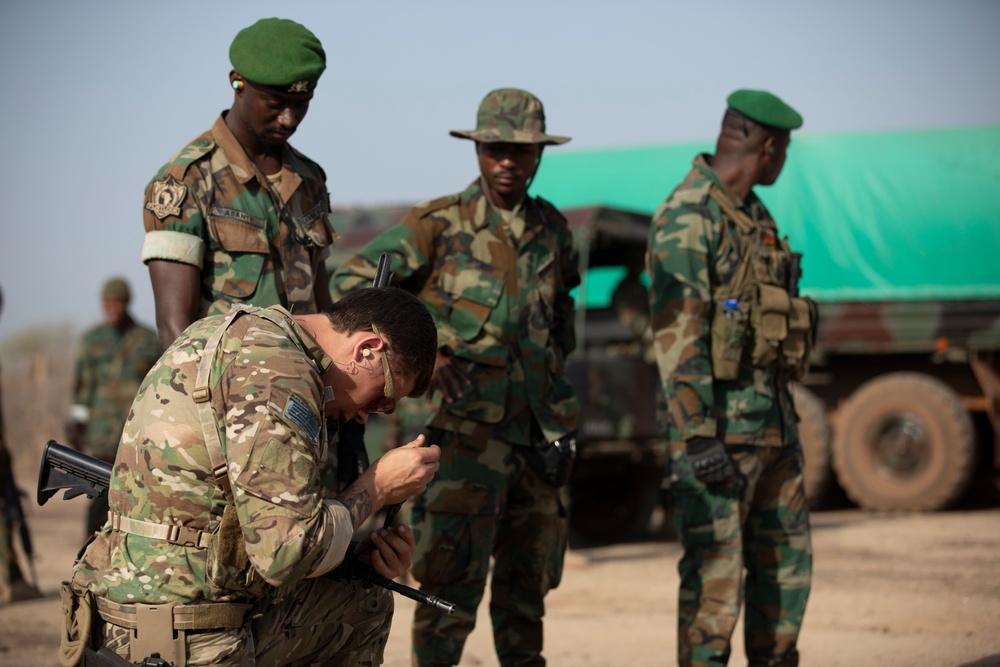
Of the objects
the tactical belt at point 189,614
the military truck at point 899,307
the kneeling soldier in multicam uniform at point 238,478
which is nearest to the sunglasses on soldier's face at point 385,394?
the kneeling soldier in multicam uniform at point 238,478

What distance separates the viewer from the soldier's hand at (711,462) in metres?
4.11

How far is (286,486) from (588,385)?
22.3 ft

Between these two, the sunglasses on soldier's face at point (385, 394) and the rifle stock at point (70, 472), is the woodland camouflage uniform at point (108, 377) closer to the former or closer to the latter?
the rifle stock at point (70, 472)

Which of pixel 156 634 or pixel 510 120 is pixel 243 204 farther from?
pixel 156 634

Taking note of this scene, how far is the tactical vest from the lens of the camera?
169 inches

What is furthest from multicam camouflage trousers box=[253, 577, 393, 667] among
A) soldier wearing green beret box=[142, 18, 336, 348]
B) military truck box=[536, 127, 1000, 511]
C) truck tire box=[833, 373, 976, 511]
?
truck tire box=[833, 373, 976, 511]

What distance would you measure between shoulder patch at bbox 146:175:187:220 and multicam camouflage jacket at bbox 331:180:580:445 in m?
0.88

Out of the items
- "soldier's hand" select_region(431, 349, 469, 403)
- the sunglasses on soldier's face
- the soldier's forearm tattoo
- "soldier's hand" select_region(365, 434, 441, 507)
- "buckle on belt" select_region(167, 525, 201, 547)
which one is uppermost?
the sunglasses on soldier's face

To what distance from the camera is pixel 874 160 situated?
12.2 metres

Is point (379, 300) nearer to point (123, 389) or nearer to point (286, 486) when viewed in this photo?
point (286, 486)

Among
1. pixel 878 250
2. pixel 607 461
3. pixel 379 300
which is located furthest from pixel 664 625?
pixel 878 250

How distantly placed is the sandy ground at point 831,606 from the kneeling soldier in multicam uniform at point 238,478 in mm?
2878

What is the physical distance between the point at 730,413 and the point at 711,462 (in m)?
0.26

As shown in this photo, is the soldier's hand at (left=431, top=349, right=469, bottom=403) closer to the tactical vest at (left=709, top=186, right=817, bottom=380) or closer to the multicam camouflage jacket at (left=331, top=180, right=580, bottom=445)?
the multicam camouflage jacket at (left=331, top=180, right=580, bottom=445)
